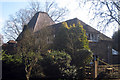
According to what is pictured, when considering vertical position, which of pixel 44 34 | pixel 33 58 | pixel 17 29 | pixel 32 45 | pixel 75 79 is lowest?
pixel 75 79

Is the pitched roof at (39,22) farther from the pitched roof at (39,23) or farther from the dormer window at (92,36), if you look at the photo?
the dormer window at (92,36)

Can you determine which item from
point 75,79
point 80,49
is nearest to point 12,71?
point 75,79

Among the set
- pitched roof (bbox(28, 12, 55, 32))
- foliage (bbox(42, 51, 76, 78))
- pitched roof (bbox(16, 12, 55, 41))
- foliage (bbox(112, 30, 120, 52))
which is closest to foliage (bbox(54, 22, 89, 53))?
pitched roof (bbox(16, 12, 55, 41))

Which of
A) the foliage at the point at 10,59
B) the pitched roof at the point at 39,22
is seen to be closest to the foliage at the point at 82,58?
the foliage at the point at 10,59

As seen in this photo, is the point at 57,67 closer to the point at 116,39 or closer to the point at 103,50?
the point at 103,50

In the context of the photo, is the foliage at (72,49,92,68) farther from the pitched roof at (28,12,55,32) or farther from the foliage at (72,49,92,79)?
the pitched roof at (28,12,55,32)

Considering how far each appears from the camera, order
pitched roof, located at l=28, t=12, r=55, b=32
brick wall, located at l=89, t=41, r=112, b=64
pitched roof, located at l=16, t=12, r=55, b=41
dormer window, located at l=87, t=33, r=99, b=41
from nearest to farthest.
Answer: pitched roof, located at l=16, t=12, r=55, b=41, pitched roof, located at l=28, t=12, r=55, b=32, dormer window, located at l=87, t=33, r=99, b=41, brick wall, located at l=89, t=41, r=112, b=64

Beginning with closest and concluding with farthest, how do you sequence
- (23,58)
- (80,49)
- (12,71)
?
1. (23,58)
2. (12,71)
3. (80,49)

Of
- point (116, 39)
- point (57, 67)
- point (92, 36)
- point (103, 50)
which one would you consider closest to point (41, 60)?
point (57, 67)

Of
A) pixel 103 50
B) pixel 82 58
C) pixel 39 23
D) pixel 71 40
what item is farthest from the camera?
pixel 103 50

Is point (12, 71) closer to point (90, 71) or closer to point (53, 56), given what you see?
point (53, 56)

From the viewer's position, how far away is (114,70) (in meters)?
10.8

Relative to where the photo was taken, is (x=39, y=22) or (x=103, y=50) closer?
(x=39, y=22)

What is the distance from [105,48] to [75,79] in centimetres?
1306
